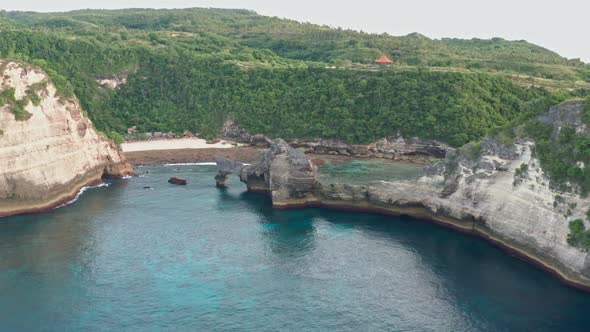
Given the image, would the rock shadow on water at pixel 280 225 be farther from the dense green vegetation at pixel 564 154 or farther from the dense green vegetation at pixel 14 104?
the dense green vegetation at pixel 14 104

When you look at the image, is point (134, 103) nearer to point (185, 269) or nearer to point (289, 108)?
point (289, 108)

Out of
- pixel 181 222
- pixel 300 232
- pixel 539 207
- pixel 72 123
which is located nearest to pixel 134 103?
pixel 72 123

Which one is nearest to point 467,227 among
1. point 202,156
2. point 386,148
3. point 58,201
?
point 386,148

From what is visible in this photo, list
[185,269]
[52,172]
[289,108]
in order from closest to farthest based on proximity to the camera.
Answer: [185,269]
[52,172]
[289,108]

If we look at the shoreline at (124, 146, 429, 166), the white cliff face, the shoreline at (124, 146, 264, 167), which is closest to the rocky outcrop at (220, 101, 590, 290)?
the white cliff face

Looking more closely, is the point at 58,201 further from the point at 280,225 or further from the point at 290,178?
the point at 290,178

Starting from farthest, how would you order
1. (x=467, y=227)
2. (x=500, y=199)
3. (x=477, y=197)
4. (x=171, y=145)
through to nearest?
(x=171, y=145) < (x=467, y=227) < (x=477, y=197) < (x=500, y=199)
